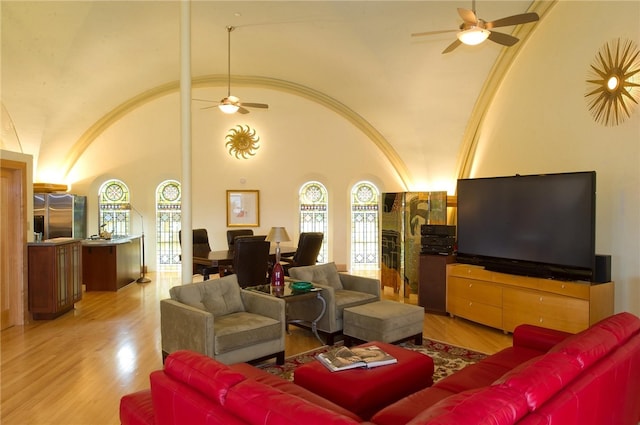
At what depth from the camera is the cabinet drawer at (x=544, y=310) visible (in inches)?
169

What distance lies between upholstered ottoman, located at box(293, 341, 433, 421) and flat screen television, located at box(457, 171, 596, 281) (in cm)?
238

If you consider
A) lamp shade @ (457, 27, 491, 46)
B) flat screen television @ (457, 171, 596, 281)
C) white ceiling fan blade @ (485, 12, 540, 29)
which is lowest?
flat screen television @ (457, 171, 596, 281)

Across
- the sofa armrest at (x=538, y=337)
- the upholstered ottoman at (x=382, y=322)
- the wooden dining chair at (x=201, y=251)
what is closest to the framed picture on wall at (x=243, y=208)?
the wooden dining chair at (x=201, y=251)

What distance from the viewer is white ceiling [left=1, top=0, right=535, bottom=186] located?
17.8ft

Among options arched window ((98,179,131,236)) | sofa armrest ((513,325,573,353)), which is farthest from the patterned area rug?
arched window ((98,179,131,236))

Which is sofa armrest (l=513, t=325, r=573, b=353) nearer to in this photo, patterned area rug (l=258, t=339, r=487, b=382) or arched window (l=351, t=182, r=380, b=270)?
patterned area rug (l=258, t=339, r=487, b=382)

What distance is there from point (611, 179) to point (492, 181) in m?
1.24

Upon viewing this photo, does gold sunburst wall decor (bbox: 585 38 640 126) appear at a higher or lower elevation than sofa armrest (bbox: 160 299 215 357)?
higher

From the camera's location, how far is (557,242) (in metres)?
4.62

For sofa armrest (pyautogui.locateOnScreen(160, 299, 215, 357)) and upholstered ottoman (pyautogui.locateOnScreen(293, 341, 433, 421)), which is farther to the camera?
sofa armrest (pyautogui.locateOnScreen(160, 299, 215, 357))

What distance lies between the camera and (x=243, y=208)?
955 cm

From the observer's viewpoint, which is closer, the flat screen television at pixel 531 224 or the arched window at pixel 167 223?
the flat screen television at pixel 531 224

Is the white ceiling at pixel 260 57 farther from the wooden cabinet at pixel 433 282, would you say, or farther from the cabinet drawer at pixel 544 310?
the cabinet drawer at pixel 544 310

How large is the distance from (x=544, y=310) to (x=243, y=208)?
6.57m
